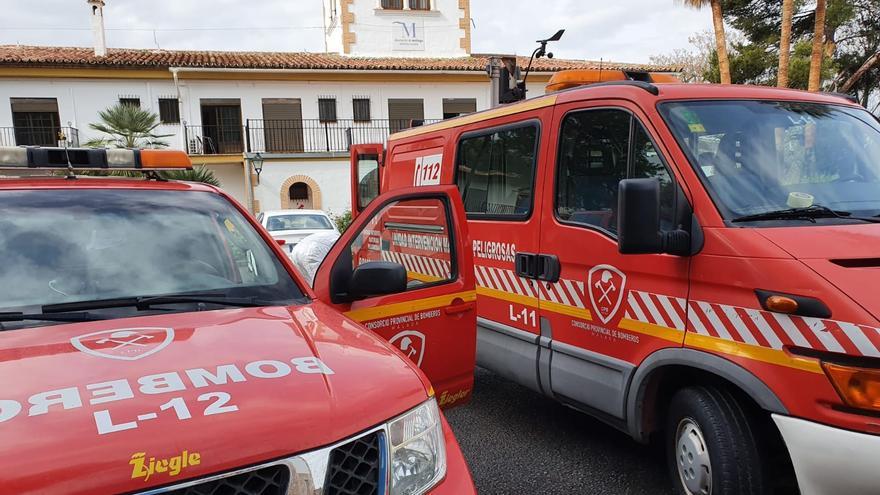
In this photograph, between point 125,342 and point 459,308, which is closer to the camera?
point 125,342

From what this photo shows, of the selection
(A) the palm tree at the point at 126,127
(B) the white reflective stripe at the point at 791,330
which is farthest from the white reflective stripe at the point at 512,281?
(A) the palm tree at the point at 126,127

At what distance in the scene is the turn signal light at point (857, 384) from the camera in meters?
2.12

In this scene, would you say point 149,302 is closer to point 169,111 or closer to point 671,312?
point 671,312

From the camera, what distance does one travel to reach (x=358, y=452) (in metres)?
1.65

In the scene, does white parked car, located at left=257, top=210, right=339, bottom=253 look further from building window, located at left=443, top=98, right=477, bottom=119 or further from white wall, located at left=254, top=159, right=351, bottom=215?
building window, located at left=443, top=98, right=477, bottom=119

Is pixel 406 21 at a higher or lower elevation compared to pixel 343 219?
higher

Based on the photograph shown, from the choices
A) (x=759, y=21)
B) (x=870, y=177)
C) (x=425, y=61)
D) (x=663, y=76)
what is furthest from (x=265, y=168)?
(x=870, y=177)

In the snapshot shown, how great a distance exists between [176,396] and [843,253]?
2.39m

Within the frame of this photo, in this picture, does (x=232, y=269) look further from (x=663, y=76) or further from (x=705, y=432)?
(x=663, y=76)

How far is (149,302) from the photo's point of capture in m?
2.30

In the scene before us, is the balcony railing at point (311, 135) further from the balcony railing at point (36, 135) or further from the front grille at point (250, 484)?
the front grille at point (250, 484)

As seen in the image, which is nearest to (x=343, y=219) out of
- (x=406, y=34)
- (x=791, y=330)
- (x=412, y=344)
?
(x=406, y=34)

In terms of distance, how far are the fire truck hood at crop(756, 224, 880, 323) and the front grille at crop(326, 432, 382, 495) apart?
69.5 inches

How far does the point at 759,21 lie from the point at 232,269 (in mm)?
21906
